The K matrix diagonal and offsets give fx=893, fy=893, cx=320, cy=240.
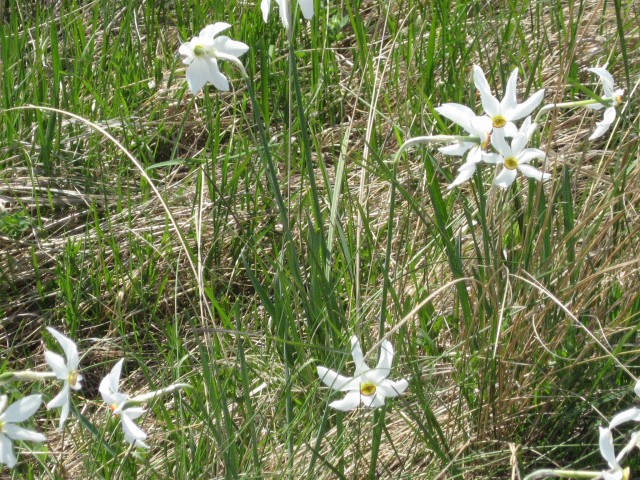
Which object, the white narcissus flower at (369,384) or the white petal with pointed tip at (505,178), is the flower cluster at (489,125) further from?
the white narcissus flower at (369,384)

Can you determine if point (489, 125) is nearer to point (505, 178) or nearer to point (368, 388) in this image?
point (505, 178)

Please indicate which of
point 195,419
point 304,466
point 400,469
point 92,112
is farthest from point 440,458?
point 92,112

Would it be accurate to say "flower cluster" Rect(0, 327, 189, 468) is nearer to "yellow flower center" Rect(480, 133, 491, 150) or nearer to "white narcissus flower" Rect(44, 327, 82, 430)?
"white narcissus flower" Rect(44, 327, 82, 430)

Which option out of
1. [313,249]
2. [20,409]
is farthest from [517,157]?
[20,409]

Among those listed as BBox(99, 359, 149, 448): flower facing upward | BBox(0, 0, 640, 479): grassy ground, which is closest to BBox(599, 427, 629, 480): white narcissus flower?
BBox(0, 0, 640, 479): grassy ground

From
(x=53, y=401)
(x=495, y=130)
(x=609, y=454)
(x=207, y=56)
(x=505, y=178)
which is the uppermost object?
(x=207, y=56)
